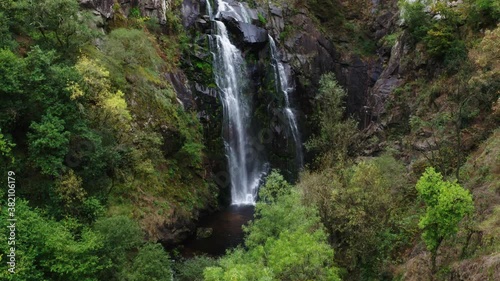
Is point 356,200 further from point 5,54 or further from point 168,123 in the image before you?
point 5,54

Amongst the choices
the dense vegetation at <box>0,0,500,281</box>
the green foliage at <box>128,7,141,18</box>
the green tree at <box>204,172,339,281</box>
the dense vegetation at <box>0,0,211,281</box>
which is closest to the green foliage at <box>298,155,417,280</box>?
the dense vegetation at <box>0,0,500,281</box>

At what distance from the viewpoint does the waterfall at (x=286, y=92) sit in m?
41.7

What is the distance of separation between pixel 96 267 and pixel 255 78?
26.9m

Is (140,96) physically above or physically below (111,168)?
above

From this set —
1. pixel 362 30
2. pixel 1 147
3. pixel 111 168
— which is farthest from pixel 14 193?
pixel 362 30

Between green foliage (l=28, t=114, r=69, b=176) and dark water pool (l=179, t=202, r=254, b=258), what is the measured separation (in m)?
10.7

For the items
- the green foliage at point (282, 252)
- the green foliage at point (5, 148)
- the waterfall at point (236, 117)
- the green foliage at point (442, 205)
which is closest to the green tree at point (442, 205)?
the green foliage at point (442, 205)

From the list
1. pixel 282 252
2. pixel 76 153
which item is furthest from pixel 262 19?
pixel 282 252

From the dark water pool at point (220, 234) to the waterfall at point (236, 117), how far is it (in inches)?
112

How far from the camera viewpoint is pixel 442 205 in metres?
14.7

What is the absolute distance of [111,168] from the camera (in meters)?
23.7

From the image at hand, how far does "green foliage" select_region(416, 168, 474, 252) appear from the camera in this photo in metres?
14.6

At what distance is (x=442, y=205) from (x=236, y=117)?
2555cm

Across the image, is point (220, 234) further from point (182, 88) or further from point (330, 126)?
point (330, 126)
